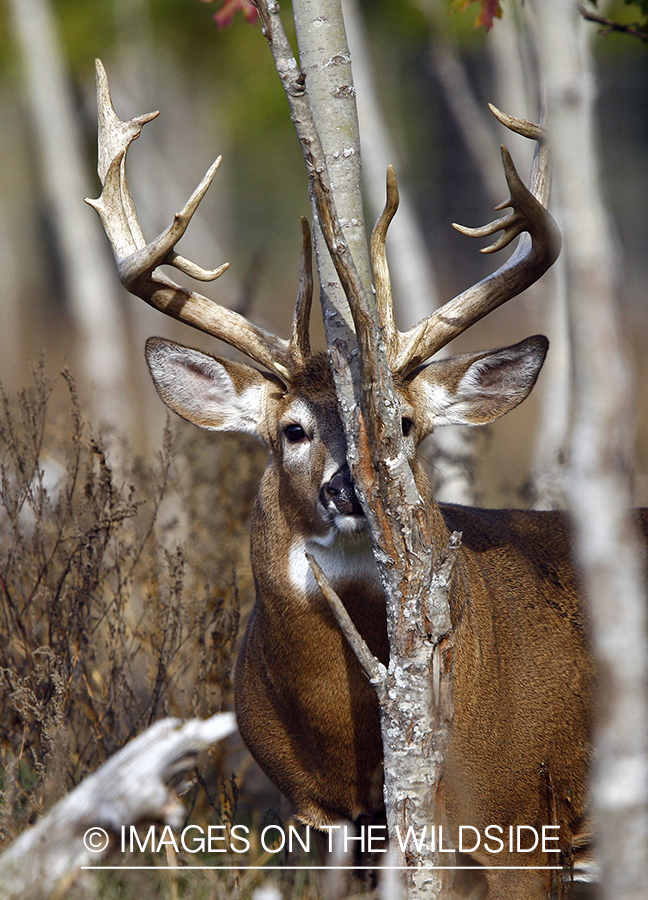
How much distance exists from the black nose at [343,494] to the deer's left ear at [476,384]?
660mm

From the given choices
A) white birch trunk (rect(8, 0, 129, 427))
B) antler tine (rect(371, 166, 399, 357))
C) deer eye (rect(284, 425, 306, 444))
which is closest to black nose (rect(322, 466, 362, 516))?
deer eye (rect(284, 425, 306, 444))

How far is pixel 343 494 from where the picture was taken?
3182mm

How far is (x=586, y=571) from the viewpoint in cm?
180

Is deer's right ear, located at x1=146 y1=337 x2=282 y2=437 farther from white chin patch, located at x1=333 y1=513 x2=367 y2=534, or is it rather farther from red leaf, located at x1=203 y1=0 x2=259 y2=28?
red leaf, located at x1=203 y1=0 x2=259 y2=28

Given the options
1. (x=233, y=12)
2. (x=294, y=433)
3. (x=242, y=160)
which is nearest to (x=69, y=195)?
(x=233, y=12)

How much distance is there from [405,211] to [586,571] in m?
7.16

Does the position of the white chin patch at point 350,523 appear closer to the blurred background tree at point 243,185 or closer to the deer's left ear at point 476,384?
the deer's left ear at point 476,384

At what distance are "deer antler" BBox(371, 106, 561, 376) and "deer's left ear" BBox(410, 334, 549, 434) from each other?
0.21m

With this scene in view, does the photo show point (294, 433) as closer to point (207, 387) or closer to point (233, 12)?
point (207, 387)

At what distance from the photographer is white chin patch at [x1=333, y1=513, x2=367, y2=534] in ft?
10.5

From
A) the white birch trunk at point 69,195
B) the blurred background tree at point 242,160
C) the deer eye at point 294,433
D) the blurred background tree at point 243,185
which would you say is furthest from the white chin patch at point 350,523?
the white birch trunk at point 69,195

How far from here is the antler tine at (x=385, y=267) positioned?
3129mm

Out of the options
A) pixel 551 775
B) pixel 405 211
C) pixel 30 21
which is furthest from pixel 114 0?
pixel 551 775

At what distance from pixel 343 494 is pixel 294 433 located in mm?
521
